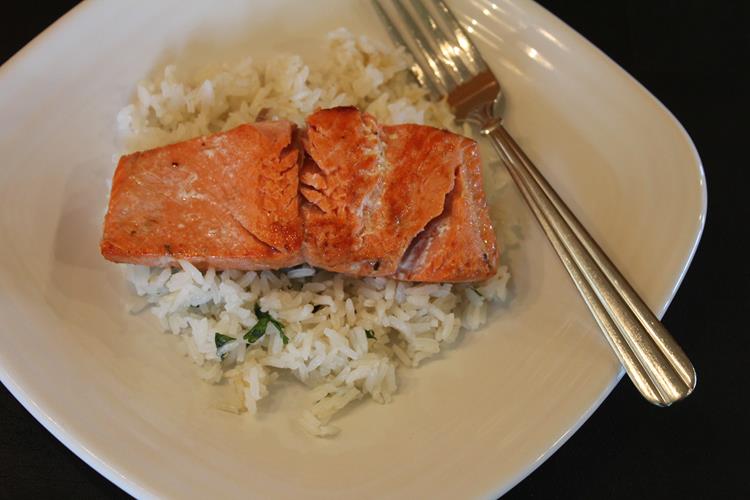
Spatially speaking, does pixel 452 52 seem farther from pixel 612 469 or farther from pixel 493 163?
pixel 612 469

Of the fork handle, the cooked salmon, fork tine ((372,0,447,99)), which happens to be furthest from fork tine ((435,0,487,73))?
the cooked salmon

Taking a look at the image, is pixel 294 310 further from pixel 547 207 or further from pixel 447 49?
pixel 447 49

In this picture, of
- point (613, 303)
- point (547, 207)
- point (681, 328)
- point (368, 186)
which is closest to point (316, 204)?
point (368, 186)

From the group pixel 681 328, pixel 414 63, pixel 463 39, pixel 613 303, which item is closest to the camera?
pixel 613 303

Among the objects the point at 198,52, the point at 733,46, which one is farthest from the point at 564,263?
the point at 733,46

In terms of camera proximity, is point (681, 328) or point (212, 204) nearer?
point (212, 204)

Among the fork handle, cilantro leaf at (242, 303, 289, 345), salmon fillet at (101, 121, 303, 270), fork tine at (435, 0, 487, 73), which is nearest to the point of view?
the fork handle

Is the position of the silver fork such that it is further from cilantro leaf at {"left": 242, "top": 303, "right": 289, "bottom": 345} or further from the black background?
cilantro leaf at {"left": 242, "top": 303, "right": 289, "bottom": 345}
